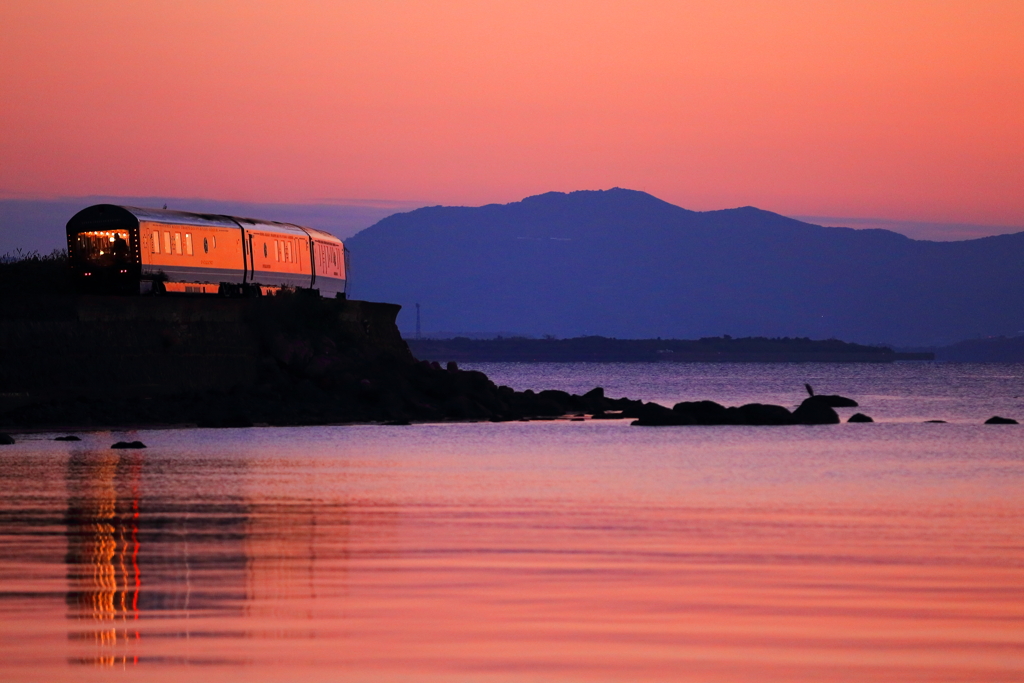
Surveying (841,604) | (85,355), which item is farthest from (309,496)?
(85,355)

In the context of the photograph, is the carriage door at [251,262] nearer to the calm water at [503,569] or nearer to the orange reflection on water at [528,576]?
the calm water at [503,569]

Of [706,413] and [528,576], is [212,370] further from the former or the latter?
[528,576]

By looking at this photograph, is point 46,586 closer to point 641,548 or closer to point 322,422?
point 641,548

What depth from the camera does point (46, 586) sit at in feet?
46.4

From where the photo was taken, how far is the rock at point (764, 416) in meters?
53.7

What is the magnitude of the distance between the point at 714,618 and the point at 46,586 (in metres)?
6.74

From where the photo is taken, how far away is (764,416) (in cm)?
5397

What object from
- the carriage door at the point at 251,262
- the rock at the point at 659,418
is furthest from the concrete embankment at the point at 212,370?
the rock at the point at 659,418

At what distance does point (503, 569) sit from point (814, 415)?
41058mm

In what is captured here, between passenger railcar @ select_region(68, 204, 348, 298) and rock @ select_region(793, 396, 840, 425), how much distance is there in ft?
68.4

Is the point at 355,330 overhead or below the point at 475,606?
overhead

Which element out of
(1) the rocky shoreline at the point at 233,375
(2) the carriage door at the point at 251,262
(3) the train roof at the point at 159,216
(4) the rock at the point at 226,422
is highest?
(3) the train roof at the point at 159,216

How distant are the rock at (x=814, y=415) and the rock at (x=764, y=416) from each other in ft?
1.17

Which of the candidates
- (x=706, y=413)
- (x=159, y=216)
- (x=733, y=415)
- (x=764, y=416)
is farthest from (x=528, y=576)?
(x=733, y=415)
